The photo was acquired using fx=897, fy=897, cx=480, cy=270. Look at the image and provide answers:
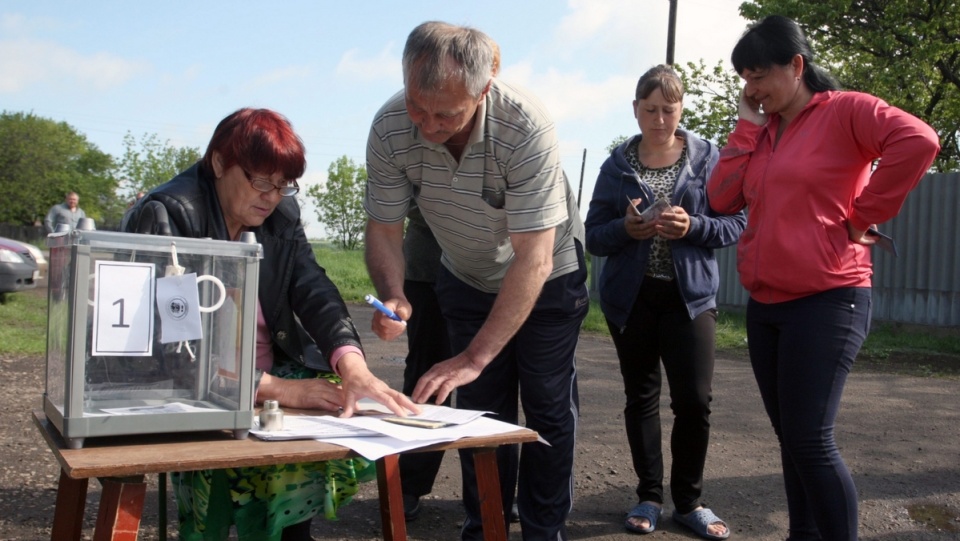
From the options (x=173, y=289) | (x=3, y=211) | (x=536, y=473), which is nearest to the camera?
(x=173, y=289)

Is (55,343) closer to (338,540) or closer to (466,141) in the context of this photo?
(466,141)

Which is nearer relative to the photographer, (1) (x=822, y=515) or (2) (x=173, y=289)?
(2) (x=173, y=289)

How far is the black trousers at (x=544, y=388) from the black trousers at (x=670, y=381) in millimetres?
636

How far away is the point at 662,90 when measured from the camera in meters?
3.59

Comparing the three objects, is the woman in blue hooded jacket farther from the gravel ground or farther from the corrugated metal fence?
the corrugated metal fence

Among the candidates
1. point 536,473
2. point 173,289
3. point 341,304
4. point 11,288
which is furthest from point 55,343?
point 11,288

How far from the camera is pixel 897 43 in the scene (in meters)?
17.4

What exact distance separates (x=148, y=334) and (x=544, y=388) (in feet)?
4.63

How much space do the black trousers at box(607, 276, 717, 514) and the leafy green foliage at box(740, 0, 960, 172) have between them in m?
14.4

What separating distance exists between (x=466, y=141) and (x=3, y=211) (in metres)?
46.0

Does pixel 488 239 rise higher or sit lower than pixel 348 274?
higher

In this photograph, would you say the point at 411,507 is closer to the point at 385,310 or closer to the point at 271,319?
the point at 271,319

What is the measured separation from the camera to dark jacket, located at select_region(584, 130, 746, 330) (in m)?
3.53

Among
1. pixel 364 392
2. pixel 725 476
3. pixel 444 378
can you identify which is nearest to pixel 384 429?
pixel 364 392
